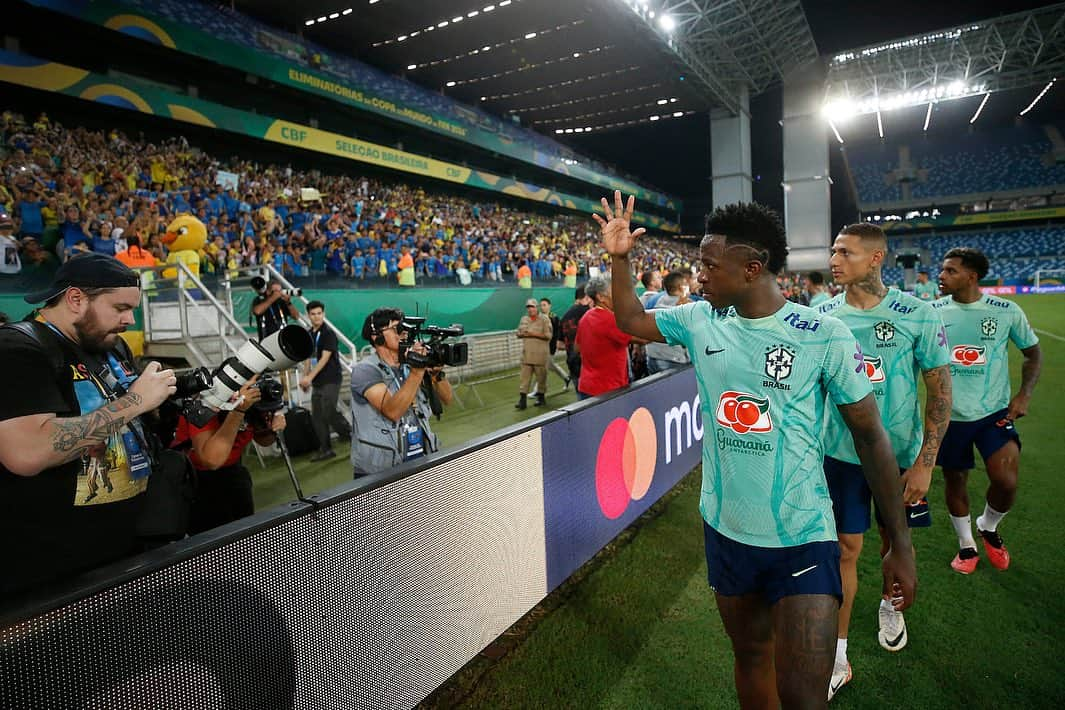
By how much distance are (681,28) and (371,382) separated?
23.1 m

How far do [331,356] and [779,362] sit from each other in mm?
5925

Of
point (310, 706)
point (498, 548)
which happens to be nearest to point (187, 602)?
point (310, 706)

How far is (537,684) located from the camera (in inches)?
102

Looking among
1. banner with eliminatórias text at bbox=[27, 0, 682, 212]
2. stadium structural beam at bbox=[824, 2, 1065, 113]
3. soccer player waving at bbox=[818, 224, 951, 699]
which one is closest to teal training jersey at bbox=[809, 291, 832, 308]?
soccer player waving at bbox=[818, 224, 951, 699]

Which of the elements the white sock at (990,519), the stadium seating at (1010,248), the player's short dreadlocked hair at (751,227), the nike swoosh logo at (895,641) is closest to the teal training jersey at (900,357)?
the nike swoosh logo at (895,641)

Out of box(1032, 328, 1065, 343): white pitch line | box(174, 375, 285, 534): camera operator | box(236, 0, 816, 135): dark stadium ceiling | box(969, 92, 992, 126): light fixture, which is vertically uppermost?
box(969, 92, 992, 126): light fixture

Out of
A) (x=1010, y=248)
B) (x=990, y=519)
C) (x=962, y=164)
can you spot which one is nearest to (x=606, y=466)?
(x=990, y=519)

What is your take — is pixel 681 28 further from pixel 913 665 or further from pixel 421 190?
pixel 913 665

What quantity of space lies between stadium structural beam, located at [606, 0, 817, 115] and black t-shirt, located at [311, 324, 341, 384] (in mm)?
16268

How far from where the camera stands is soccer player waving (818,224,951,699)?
2.54m

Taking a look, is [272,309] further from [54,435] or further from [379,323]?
[54,435]

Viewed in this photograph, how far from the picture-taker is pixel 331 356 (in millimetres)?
6746

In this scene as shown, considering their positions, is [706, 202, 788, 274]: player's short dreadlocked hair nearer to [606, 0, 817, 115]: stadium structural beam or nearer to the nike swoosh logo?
the nike swoosh logo

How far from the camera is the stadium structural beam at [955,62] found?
22.9m
